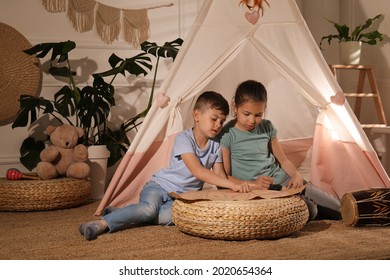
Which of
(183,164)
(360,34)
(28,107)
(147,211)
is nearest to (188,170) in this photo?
(183,164)

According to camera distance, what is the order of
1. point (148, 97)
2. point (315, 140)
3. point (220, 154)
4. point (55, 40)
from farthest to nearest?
point (148, 97)
point (55, 40)
point (315, 140)
point (220, 154)

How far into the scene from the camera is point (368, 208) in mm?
Answer: 2484

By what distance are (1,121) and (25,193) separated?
0.76m

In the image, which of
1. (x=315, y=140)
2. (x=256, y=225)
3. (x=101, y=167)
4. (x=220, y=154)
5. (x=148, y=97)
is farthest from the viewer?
(x=148, y=97)

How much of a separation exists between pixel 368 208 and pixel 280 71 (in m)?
0.85

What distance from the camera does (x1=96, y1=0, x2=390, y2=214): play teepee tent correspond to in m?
2.81

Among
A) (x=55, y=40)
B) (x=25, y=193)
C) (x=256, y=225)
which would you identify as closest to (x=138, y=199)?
(x=25, y=193)

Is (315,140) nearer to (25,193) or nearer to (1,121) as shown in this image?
(25,193)

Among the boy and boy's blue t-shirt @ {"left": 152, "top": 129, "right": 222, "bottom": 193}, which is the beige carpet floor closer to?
the boy

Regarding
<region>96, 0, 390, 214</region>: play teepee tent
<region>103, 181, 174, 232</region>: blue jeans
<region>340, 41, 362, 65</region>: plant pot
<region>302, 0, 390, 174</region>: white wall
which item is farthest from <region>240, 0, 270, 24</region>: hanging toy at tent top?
<region>302, 0, 390, 174</region>: white wall

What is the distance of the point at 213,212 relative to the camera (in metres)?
2.24

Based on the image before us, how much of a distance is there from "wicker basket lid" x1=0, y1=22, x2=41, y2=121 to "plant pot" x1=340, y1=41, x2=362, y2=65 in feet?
6.80

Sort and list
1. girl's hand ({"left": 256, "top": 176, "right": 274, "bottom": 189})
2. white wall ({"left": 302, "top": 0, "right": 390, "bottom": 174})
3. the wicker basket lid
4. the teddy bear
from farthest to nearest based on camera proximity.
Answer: white wall ({"left": 302, "top": 0, "right": 390, "bottom": 174})
the wicker basket lid
the teddy bear
girl's hand ({"left": 256, "top": 176, "right": 274, "bottom": 189})

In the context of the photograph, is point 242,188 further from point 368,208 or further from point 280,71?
point 280,71
